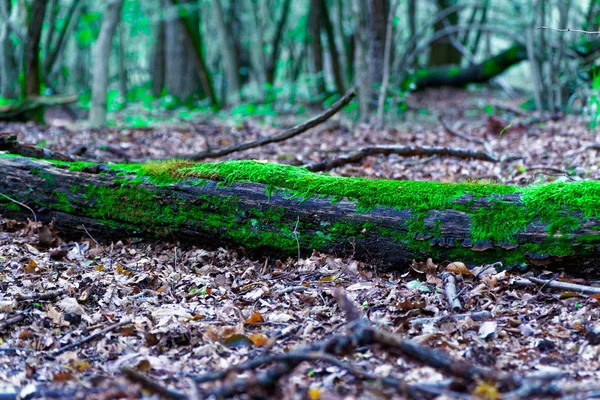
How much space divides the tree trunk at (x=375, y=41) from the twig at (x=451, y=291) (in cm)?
830

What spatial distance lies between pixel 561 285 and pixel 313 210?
→ 1.93m

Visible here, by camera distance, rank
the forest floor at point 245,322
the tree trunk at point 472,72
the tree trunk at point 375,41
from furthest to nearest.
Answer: the tree trunk at point 472,72 < the tree trunk at point 375,41 < the forest floor at point 245,322

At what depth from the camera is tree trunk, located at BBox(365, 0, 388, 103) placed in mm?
11719

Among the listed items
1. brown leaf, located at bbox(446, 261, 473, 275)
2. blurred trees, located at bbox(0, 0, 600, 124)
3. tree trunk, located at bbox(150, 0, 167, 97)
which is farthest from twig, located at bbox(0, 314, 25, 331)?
tree trunk, located at bbox(150, 0, 167, 97)

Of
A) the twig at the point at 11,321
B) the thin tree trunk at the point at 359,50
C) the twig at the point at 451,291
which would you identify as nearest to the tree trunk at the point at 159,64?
the thin tree trunk at the point at 359,50

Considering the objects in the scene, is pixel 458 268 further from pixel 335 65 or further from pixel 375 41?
pixel 335 65

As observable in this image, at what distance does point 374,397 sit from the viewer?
2322mm

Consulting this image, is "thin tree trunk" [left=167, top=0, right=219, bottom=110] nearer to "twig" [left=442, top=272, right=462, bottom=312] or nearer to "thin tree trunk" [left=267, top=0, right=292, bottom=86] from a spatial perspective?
"thin tree trunk" [left=267, top=0, right=292, bottom=86]

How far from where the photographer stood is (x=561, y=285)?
357 cm

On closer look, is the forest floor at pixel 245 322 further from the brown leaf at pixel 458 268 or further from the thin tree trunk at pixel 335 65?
the thin tree trunk at pixel 335 65

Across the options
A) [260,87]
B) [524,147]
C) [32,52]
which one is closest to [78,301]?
[524,147]

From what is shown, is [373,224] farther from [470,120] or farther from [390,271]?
[470,120]

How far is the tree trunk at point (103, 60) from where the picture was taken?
979 cm

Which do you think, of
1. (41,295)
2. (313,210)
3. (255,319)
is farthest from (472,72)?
(41,295)
